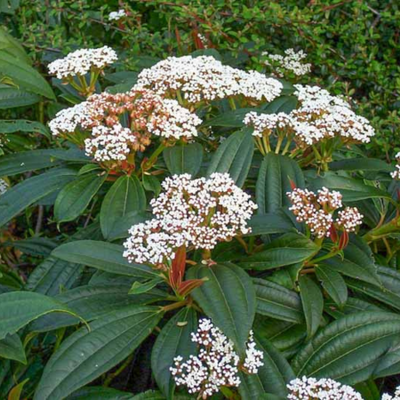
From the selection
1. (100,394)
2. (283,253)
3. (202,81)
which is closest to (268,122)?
(202,81)

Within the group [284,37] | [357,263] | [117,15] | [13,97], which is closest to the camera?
[357,263]

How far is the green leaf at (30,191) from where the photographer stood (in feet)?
6.81

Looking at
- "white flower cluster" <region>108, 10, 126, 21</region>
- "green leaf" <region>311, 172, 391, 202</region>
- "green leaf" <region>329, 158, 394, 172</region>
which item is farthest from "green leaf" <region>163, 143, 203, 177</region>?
"white flower cluster" <region>108, 10, 126, 21</region>

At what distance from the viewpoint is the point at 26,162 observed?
2.35 meters

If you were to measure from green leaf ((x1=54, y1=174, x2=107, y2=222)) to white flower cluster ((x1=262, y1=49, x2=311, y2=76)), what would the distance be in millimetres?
1226

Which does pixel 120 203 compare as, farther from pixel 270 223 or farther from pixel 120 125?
pixel 270 223

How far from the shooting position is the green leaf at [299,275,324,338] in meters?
1.73

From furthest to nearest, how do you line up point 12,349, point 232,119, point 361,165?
point 232,119 < point 361,165 < point 12,349

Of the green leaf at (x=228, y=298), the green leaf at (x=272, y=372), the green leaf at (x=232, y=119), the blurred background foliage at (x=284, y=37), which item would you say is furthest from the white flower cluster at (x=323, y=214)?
the blurred background foliage at (x=284, y=37)

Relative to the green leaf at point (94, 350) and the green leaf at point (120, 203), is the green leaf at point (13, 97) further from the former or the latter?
the green leaf at point (94, 350)

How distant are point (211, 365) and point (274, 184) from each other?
69 cm

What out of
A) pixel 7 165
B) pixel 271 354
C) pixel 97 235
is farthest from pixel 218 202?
pixel 7 165

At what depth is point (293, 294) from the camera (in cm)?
182

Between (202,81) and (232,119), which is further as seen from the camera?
(232,119)
